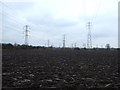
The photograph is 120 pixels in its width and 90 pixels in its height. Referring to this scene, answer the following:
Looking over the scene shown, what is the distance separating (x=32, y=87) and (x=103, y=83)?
239 centimetres

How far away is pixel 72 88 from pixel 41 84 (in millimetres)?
1129

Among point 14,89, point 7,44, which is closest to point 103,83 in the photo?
point 14,89

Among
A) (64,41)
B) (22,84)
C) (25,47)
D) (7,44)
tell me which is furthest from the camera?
(64,41)

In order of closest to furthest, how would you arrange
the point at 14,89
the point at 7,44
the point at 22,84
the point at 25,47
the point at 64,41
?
the point at 14,89 < the point at 22,84 < the point at 7,44 < the point at 25,47 < the point at 64,41

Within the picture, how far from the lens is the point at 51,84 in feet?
25.2

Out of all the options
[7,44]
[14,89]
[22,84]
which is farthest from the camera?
[7,44]

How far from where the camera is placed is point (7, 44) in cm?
4831

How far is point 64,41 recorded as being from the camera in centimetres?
8906

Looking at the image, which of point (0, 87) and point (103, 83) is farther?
point (103, 83)

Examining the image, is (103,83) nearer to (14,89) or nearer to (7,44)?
(14,89)

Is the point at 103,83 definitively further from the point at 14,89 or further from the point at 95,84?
the point at 14,89

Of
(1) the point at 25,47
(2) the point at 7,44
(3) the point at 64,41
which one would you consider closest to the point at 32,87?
(2) the point at 7,44

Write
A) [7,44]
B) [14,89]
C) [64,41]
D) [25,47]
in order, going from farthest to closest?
[64,41] < [25,47] < [7,44] < [14,89]

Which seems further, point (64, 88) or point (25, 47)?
point (25, 47)
